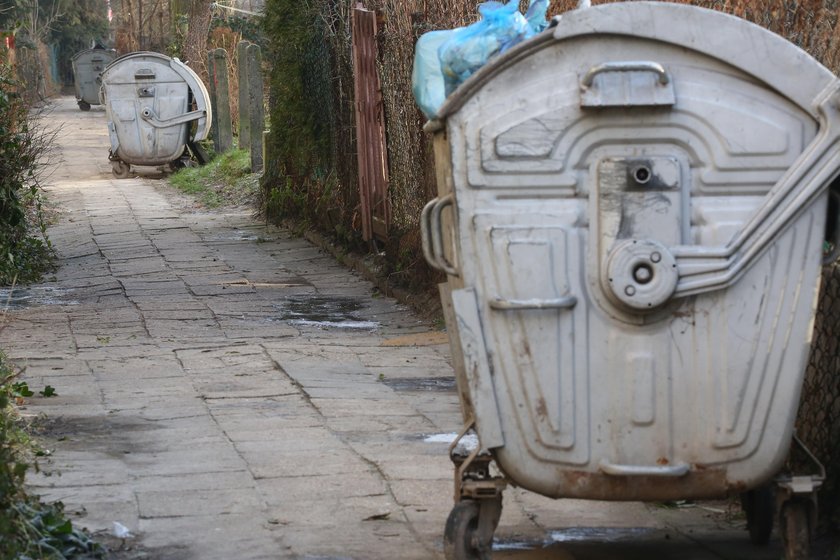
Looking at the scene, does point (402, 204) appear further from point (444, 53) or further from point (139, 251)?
point (444, 53)

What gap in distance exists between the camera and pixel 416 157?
33.7 feet

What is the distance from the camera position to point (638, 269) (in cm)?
376

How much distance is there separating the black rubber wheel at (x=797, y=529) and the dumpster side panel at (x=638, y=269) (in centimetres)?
19

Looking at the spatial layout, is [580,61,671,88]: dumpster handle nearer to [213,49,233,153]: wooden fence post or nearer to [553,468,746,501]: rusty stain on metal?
[553,468,746,501]: rusty stain on metal

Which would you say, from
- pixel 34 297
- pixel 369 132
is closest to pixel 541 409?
pixel 34 297

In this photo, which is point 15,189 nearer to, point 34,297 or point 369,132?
point 34,297

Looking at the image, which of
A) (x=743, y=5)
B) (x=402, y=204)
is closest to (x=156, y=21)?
(x=402, y=204)

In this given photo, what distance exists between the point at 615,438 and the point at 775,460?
0.48 m

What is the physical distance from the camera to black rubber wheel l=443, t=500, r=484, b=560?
405 centimetres

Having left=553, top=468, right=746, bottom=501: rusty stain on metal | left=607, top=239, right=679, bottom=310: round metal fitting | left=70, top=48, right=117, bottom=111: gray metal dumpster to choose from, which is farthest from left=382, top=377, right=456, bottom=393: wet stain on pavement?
left=70, top=48, right=117, bottom=111: gray metal dumpster

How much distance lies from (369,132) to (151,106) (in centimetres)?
1025

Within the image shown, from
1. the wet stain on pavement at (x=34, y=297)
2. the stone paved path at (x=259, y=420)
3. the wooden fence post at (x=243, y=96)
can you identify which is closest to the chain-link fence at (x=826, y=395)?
the stone paved path at (x=259, y=420)

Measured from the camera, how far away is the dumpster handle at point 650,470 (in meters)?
3.81

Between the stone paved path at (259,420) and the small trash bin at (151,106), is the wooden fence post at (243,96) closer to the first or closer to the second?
the small trash bin at (151,106)
